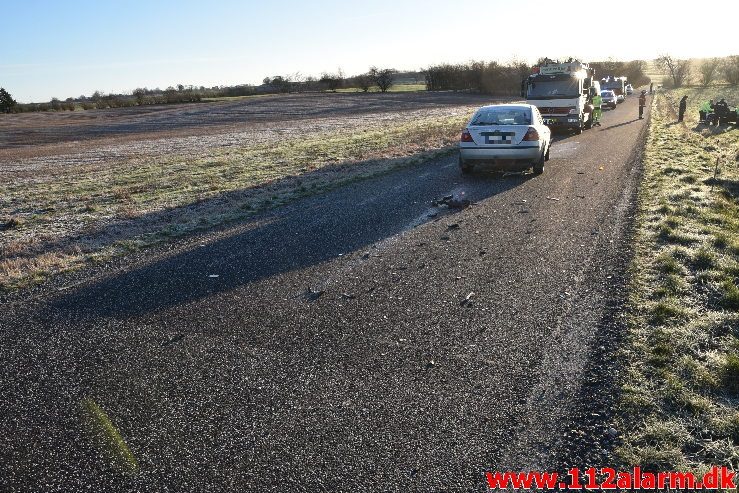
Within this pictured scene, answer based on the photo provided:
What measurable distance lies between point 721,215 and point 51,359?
885 centimetres

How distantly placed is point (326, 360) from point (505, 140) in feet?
28.1

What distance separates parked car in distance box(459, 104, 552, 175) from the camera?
11.3 meters

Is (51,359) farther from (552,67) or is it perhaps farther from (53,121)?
(53,121)

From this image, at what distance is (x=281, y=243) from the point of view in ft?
24.5

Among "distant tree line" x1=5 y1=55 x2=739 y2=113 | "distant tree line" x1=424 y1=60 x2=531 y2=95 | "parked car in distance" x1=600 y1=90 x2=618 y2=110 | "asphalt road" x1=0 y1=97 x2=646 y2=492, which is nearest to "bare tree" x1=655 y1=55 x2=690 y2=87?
"distant tree line" x1=5 y1=55 x2=739 y2=113

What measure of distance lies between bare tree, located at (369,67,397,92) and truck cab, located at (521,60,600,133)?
56462mm

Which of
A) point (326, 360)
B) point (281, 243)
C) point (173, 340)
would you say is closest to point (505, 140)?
point (281, 243)

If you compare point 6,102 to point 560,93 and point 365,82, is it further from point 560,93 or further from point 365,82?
point 560,93

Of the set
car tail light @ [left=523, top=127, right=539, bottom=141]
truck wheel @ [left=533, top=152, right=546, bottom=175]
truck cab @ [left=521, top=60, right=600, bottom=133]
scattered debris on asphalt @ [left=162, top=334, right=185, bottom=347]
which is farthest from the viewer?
truck cab @ [left=521, top=60, right=600, bottom=133]

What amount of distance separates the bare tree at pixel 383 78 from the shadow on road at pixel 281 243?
67.1 metres

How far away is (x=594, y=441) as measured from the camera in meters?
3.04

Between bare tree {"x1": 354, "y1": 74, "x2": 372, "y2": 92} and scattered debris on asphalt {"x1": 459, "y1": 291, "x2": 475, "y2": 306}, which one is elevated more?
bare tree {"x1": 354, "y1": 74, "x2": 372, "y2": 92}

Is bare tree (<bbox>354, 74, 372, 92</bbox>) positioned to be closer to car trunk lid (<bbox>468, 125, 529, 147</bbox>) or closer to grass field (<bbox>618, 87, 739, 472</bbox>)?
car trunk lid (<bbox>468, 125, 529, 147</bbox>)

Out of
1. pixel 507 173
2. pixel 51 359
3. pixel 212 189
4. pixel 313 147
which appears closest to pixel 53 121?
pixel 313 147
